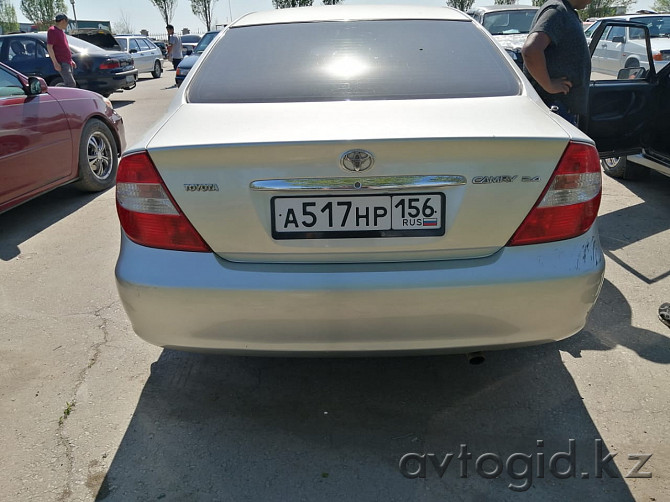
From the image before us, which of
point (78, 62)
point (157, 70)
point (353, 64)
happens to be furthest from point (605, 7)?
point (353, 64)

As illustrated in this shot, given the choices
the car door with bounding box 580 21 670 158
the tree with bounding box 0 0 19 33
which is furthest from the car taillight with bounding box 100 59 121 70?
the tree with bounding box 0 0 19 33

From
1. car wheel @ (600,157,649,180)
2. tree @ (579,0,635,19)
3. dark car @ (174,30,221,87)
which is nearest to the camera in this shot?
car wheel @ (600,157,649,180)

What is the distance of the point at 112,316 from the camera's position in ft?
11.0

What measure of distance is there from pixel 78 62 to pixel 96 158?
7.69 metres

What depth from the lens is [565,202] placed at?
2049 millimetres

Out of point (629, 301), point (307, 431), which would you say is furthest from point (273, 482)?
point (629, 301)

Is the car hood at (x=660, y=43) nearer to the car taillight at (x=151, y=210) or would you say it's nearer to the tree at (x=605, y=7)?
the car taillight at (x=151, y=210)

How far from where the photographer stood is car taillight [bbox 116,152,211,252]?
2.04 m

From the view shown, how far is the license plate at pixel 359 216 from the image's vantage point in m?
1.97

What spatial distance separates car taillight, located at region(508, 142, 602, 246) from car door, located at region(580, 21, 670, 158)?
2834 millimetres

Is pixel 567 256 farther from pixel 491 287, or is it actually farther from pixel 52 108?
pixel 52 108

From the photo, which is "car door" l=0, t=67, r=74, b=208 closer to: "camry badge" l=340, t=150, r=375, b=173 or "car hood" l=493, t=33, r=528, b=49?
"camry badge" l=340, t=150, r=375, b=173

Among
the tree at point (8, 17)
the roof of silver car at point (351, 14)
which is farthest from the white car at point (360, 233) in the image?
the tree at point (8, 17)

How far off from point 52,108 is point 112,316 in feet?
8.68
